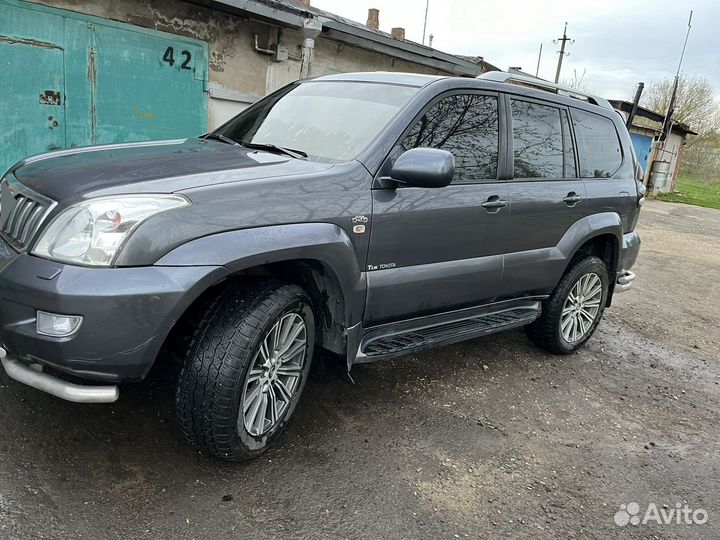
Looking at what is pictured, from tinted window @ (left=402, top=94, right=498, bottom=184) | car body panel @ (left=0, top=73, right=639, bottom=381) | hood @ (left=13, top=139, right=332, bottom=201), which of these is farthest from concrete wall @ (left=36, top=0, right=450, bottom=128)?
tinted window @ (left=402, top=94, right=498, bottom=184)

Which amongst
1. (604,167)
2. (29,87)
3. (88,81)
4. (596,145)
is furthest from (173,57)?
(604,167)

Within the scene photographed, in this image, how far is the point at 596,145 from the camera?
4.57 meters

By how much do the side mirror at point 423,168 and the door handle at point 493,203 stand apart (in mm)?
679

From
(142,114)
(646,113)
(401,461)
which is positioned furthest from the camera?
(646,113)

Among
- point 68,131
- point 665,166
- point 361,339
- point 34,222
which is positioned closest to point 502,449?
point 361,339

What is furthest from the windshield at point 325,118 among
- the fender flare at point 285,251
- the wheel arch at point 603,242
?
the wheel arch at point 603,242

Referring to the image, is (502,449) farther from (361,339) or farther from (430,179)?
(430,179)

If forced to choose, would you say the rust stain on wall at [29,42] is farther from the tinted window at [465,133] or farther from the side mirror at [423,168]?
the side mirror at [423,168]

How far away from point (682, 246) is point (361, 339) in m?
10.8

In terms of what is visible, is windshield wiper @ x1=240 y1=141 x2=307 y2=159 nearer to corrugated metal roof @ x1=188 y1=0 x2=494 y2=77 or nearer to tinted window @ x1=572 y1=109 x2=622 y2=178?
tinted window @ x1=572 y1=109 x2=622 y2=178

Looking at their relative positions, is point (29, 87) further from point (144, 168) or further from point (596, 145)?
point (596, 145)

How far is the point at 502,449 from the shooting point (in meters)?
3.15

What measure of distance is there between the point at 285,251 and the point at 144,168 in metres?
0.75

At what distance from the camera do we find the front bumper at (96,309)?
2.12 meters
